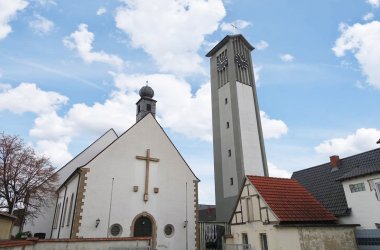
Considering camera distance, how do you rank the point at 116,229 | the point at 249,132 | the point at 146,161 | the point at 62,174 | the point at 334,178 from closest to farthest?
the point at 116,229, the point at 334,178, the point at 146,161, the point at 62,174, the point at 249,132

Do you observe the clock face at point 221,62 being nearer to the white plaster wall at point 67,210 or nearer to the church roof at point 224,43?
the church roof at point 224,43

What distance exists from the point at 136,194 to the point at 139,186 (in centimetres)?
64

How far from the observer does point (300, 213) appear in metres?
16.6

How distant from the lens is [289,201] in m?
17.4

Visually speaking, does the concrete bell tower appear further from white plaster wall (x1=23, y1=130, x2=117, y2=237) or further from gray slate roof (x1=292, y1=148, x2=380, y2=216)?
white plaster wall (x1=23, y1=130, x2=117, y2=237)

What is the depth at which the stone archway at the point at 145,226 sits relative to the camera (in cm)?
1983

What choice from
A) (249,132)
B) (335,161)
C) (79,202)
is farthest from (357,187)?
(79,202)

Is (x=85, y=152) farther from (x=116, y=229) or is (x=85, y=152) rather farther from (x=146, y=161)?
(x=116, y=229)

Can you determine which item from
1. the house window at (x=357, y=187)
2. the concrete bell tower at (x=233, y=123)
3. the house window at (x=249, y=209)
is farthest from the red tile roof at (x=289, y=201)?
the concrete bell tower at (x=233, y=123)

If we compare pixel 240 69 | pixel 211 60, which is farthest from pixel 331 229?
pixel 211 60

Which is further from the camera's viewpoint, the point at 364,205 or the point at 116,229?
the point at 116,229

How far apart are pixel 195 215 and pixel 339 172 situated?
11.4 metres

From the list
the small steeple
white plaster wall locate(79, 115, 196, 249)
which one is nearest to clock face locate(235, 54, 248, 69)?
the small steeple

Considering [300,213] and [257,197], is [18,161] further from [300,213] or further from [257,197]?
[300,213]
